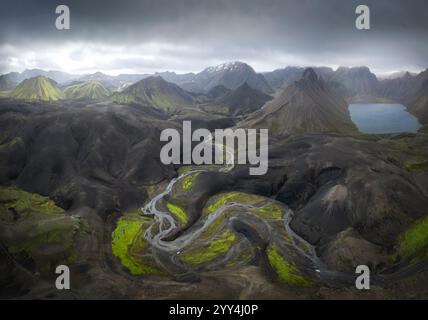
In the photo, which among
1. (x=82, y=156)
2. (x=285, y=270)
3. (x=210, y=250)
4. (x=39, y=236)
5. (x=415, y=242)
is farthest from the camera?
(x=82, y=156)

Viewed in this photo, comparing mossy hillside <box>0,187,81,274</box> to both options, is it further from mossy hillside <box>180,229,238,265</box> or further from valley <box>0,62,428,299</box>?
mossy hillside <box>180,229,238,265</box>

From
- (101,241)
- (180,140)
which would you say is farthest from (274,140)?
(101,241)

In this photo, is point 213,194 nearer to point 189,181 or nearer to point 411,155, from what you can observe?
point 189,181

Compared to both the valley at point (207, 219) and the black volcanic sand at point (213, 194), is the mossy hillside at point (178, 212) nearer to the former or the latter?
the valley at point (207, 219)

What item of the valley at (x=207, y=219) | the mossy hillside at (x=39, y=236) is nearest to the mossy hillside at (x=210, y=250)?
the valley at (x=207, y=219)

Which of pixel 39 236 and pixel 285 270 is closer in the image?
pixel 285 270

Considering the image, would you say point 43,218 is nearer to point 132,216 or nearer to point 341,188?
point 132,216

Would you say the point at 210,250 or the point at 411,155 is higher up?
the point at 411,155

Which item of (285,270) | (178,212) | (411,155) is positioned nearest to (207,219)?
(178,212)
